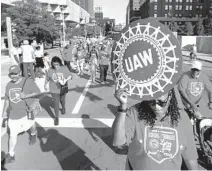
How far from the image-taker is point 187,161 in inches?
92.0

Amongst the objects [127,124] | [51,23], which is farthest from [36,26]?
[127,124]

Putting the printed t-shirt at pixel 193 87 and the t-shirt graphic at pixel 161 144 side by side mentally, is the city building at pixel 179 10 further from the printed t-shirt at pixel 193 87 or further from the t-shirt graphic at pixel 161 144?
the t-shirt graphic at pixel 161 144

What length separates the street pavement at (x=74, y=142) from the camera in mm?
5020

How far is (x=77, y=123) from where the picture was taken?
7520 millimetres

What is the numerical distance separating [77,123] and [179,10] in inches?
5187

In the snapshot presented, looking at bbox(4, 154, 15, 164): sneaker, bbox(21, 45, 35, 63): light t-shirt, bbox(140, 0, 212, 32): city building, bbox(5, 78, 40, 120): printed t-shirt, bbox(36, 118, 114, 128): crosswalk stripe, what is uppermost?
bbox(140, 0, 212, 32): city building

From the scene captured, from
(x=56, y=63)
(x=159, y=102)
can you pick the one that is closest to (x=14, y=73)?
(x=56, y=63)

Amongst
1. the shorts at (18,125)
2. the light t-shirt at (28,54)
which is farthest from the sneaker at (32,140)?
the light t-shirt at (28,54)

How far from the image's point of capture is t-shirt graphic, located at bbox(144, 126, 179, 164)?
7.46ft

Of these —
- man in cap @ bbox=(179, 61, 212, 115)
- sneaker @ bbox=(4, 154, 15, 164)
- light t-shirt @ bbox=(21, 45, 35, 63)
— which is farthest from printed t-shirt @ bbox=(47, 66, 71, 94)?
light t-shirt @ bbox=(21, 45, 35, 63)

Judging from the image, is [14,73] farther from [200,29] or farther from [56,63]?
[200,29]

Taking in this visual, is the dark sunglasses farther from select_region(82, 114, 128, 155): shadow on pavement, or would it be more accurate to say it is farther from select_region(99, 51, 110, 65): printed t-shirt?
select_region(99, 51, 110, 65): printed t-shirt

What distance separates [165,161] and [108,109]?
22.5ft

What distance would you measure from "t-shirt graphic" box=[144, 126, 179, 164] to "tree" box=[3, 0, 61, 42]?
1405 inches
